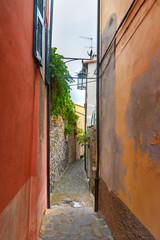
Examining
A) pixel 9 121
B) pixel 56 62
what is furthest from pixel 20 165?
pixel 56 62

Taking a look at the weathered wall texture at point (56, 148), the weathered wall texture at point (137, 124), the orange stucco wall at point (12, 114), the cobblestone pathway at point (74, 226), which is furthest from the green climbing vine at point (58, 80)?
the cobblestone pathway at point (74, 226)

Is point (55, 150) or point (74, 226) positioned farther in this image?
point (55, 150)

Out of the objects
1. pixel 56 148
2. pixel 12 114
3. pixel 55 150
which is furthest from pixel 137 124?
pixel 56 148

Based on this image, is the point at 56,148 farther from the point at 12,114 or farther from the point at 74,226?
the point at 12,114

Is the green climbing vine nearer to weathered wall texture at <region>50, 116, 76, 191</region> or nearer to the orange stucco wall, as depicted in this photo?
weathered wall texture at <region>50, 116, 76, 191</region>

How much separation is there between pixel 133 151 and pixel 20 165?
5.29 ft

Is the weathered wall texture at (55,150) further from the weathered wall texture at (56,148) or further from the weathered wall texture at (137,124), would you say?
the weathered wall texture at (137,124)

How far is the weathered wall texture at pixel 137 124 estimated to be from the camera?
72.9 inches

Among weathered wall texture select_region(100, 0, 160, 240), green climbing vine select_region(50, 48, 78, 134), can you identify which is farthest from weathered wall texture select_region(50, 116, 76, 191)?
weathered wall texture select_region(100, 0, 160, 240)

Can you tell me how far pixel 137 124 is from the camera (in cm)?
231

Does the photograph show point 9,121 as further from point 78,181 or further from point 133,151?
point 78,181

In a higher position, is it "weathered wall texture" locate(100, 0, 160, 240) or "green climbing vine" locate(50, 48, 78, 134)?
"green climbing vine" locate(50, 48, 78, 134)

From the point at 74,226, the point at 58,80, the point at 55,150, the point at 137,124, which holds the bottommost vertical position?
the point at 74,226

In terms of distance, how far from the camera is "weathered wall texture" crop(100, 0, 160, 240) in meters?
1.85
